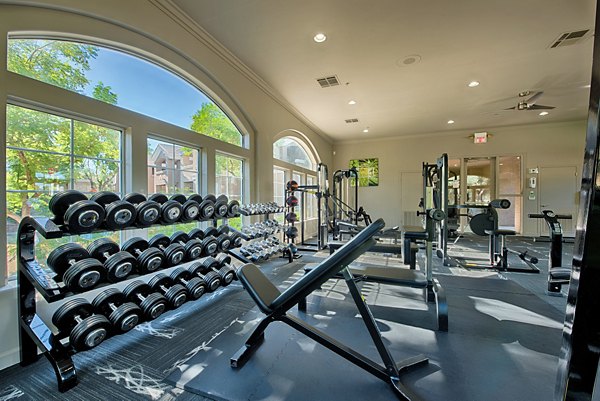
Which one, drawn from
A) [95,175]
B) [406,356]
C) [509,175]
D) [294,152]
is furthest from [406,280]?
[509,175]

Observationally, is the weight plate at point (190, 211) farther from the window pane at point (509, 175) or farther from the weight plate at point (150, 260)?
the window pane at point (509, 175)

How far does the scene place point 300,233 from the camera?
677cm

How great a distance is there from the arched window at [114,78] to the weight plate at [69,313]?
1.76 m

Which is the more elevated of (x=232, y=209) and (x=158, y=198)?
(x=158, y=198)

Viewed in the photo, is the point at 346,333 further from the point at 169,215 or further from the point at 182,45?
the point at 182,45

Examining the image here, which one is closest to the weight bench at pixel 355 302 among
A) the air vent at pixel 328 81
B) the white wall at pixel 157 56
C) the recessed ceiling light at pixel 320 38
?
the white wall at pixel 157 56

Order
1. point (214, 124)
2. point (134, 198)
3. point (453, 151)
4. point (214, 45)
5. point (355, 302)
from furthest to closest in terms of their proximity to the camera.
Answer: point (453, 151)
point (214, 124)
point (214, 45)
point (134, 198)
point (355, 302)

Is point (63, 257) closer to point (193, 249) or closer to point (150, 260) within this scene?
point (150, 260)

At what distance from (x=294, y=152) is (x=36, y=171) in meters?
5.25

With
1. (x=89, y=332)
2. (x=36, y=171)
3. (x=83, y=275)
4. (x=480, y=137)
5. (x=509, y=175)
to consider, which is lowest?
(x=89, y=332)

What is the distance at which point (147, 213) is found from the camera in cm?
208

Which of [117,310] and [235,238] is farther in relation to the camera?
[235,238]

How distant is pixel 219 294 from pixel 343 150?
24.4 ft

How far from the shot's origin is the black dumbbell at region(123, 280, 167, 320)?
207cm
